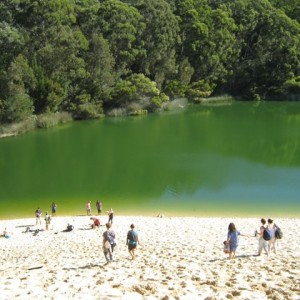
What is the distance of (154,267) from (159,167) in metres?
24.4

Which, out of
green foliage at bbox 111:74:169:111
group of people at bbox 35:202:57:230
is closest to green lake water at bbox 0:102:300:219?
group of people at bbox 35:202:57:230

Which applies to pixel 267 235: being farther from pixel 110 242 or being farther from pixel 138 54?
pixel 138 54

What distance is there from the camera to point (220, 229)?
2097cm

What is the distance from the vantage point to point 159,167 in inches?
1470

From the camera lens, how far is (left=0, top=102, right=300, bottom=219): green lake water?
94.0ft

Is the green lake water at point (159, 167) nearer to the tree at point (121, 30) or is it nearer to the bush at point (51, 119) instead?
the bush at point (51, 119)

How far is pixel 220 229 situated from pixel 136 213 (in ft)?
24.1

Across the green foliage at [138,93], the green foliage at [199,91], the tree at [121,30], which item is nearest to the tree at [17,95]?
the green foliage at [138,93]

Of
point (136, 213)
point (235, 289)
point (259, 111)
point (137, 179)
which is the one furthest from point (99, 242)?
point (259, 111)

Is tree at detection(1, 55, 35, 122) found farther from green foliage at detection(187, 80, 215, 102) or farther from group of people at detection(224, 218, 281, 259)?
group of people at detection(224, 218, 281, 259)

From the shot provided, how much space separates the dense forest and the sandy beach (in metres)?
34.4

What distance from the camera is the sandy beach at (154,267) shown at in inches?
411

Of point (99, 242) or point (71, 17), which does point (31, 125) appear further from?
point (99, 242)

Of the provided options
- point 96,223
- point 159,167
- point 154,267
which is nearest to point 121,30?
point 159,167
